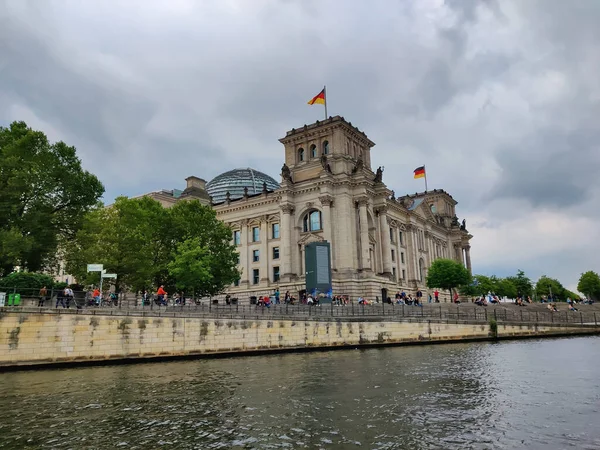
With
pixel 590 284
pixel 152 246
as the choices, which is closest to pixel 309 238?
pixel 152 246

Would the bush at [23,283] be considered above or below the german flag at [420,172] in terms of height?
below

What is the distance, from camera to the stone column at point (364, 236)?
69.9m

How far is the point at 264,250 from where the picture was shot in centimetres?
7894

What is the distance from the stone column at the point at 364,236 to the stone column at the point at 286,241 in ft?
35.5

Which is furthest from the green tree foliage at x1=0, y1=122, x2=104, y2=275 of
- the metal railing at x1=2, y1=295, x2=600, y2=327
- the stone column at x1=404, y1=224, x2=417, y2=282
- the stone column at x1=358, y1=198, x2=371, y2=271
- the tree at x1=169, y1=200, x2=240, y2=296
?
the stone column at x1=404, y1=224, x2=417, y2=282

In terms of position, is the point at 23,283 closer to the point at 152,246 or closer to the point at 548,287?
the point at 152,246

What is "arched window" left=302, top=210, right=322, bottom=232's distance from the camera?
239 ft

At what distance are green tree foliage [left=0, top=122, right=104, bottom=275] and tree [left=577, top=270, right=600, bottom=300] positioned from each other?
144 meters

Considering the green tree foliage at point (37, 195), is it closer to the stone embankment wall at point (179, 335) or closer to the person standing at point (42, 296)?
the person standing at point (42, 296)

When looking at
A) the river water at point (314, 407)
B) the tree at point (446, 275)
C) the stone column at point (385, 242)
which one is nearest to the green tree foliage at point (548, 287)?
the tree at point (446, 275)

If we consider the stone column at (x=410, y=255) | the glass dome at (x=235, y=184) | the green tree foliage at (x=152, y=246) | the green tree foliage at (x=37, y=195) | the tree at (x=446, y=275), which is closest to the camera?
the green tree foliage at (x=37, y=195)

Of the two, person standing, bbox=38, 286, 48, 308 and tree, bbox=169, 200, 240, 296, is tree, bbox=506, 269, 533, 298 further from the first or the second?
person standing, bbox=38, 286, 48, 308

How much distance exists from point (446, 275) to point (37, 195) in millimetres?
65523

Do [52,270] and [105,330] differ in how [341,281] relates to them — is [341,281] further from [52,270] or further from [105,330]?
[105,330]
